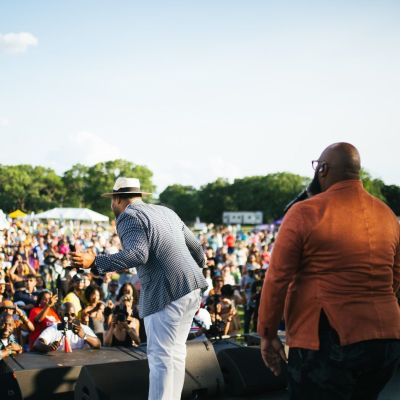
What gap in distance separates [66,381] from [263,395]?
1693 millimetres

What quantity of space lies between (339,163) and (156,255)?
1.35 m

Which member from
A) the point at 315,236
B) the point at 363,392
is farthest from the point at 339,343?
the point at 315,236

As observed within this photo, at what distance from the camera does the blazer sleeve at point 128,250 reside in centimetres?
286

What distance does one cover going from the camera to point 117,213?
3312 mm

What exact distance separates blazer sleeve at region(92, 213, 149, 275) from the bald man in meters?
1.03

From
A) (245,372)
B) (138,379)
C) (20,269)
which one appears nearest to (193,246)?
(138,379)

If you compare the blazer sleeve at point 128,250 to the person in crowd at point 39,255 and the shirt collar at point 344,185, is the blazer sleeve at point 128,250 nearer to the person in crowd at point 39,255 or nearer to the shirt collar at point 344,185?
the shirt collar at point 344,185

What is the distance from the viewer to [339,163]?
2.12m

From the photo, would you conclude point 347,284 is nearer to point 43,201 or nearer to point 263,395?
point 263,395

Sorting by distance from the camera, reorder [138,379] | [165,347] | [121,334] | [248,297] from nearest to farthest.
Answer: [165,347], [138,379], [121,334], [248,297]

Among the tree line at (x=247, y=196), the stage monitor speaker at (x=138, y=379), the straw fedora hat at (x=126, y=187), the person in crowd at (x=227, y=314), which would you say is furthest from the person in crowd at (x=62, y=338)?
the tree line at (x=247, y=196)

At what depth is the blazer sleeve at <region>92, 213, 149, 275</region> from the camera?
9.37 ft

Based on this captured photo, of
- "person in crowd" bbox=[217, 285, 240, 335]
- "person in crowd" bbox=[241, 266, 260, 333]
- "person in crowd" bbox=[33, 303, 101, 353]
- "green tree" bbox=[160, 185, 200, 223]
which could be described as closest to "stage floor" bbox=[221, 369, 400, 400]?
"person in crowd" bbox=[33, 303, 101, 353]

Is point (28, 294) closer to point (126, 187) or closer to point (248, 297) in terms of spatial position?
point (248, 297)
